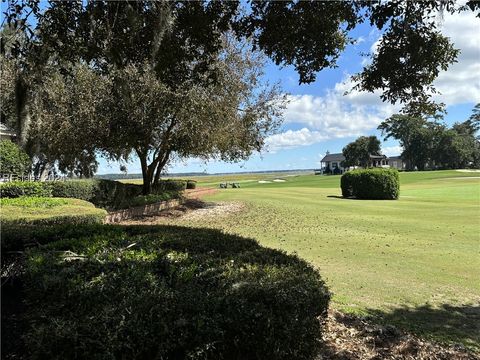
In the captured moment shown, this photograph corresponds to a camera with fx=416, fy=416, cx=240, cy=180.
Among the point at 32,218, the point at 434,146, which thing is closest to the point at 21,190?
the point at 32,218

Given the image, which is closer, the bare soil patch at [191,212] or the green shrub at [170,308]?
the green shrub at [170,308]

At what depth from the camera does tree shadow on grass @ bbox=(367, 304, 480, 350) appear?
481 cm

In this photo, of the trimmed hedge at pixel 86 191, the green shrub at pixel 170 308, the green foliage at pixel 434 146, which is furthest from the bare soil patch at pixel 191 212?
the green foliage at pixel 434 146

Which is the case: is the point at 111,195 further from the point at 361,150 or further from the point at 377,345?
the point at 361,150

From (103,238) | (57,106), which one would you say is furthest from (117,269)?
(57,106)

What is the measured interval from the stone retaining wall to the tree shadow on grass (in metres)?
9.65

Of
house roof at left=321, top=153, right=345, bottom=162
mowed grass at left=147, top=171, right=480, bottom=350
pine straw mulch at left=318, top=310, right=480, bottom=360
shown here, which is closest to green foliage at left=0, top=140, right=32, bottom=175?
mowed grass at left=147, top=171, right=480, bottom=350

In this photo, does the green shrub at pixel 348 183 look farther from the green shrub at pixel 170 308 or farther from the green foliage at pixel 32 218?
the green shrub at pixel 170 308

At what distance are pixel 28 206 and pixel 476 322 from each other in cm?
978

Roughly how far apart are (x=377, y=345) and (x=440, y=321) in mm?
1783

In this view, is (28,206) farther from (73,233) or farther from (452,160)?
(452,160)

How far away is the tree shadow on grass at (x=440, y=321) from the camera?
189 inches

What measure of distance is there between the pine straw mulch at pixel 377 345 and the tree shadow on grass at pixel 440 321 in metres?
0.36

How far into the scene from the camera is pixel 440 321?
5.48 metres
